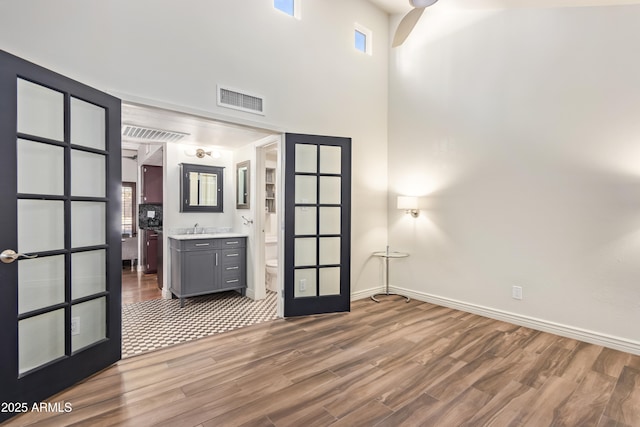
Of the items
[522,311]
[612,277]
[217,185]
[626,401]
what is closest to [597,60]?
[612,277]

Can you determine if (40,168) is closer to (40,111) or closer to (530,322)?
(40,111)

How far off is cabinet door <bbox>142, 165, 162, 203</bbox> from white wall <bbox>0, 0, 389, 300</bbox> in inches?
175

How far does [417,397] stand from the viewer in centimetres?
214

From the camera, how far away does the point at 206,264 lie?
14.6 feet

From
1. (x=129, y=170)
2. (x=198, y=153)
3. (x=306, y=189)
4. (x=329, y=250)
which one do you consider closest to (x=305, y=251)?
(x=329, y=250)

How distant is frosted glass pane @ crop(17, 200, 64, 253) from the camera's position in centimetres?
203

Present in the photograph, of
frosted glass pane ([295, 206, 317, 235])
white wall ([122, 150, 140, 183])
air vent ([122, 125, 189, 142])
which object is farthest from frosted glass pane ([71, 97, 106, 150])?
white wall ([122, 150, 140, 183])

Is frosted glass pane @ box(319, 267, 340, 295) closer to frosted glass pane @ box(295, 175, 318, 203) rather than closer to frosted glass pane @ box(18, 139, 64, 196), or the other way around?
frosted glass pane @ box(295, 175, 318, 203)

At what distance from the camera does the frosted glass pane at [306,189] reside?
12.4 ft

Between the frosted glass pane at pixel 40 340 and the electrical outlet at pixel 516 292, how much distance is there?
4149 millimetres

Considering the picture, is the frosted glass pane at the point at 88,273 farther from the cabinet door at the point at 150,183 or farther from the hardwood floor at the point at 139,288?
the cabinet door at the point at 150,183

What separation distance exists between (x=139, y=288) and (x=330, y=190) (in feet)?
12.1

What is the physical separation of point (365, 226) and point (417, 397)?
103 inches

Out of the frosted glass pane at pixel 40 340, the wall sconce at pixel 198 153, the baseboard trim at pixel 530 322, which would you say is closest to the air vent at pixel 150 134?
the wall sconce at pixel 198 153
